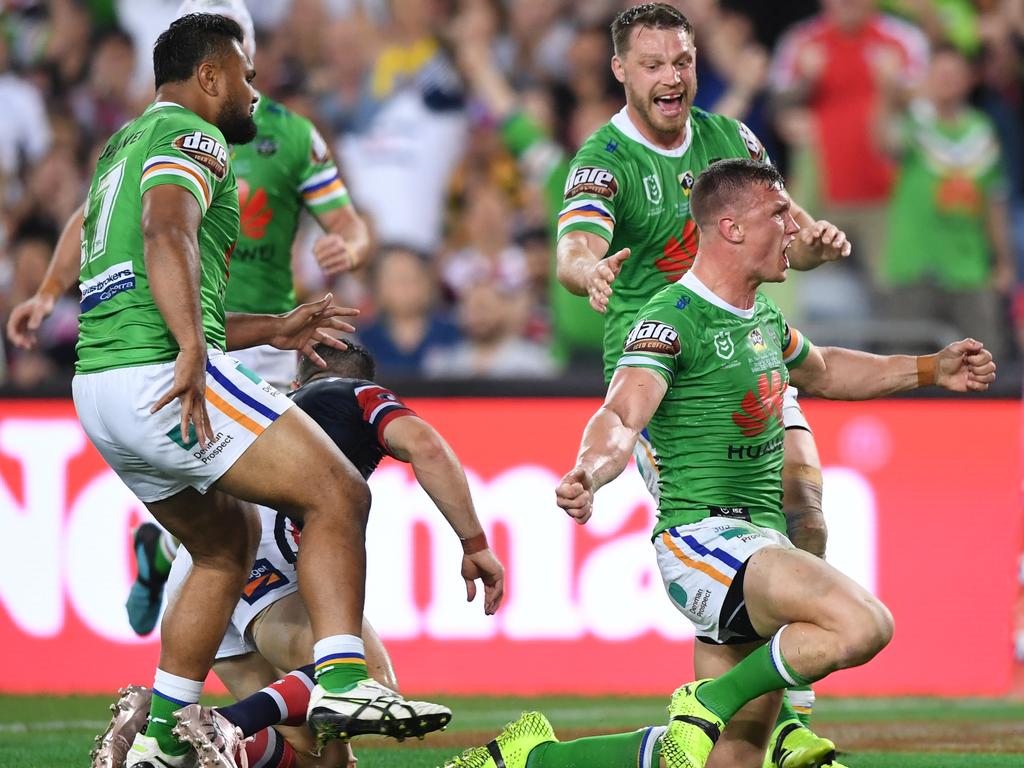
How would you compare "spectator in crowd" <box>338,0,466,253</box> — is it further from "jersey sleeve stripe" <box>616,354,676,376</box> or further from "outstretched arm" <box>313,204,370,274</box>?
"jersey sleeve stripe" <box>616,354,676,376</box>

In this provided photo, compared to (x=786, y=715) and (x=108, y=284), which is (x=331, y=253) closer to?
(x=108, y=284)

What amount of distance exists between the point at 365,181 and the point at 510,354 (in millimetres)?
1809

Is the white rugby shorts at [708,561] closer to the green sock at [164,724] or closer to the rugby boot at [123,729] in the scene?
the green sock at [164,724]

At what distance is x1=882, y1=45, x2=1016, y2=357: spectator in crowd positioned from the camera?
1155 centimetres

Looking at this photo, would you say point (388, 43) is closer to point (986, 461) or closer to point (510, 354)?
point (510, 354)

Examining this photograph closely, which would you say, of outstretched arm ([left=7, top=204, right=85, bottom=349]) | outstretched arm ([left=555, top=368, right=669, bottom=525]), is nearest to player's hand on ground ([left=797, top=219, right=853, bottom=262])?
outstretched arm ([left=555, top=368, right=669, bottom=525])

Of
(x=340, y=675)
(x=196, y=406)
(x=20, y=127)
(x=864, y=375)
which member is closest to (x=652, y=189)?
(x=864, y=375)

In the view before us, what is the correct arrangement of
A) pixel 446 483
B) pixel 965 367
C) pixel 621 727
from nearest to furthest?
pixel 446 483 < pixel 965 367 < pixel 621 727

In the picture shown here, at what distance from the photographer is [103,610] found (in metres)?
9.38

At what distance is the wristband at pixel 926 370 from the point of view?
597 cm

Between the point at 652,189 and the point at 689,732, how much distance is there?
2290 millimetres

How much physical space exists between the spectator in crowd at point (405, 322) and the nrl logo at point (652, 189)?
4699 millimetres

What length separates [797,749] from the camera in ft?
18.0

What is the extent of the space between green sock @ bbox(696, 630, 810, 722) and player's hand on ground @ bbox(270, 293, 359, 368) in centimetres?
176
